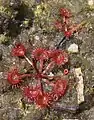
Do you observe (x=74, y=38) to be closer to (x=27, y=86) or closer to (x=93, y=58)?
(x=93, y=58)

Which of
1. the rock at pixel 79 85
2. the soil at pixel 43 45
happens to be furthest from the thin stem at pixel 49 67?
the rock at pixel 79 85

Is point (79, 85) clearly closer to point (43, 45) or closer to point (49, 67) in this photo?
point (49, 67)

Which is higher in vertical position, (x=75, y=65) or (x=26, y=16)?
(x=26, y=16)

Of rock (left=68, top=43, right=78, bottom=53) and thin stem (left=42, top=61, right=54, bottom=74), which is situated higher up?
rock (left=68, top=43, right=78, bottom=53)

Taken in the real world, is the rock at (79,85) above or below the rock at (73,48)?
below

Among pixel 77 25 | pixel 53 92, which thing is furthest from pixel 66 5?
pixel 53 92

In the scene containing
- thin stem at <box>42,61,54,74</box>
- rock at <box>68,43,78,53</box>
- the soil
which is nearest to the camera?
the soil

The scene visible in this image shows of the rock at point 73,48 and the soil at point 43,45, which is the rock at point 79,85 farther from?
the rock at point 73,48

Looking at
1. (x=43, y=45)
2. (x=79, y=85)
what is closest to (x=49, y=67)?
(x=43, y=45)

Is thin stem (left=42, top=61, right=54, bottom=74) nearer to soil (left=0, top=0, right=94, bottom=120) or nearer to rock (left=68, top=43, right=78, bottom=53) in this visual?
soil (left=0, top=0, right=94, bottom=120)

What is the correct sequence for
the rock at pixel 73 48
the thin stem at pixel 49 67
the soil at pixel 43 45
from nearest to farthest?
the soil at pixel 43 45
the thin stem at pixel 49 67
the rock at pixel 73 48

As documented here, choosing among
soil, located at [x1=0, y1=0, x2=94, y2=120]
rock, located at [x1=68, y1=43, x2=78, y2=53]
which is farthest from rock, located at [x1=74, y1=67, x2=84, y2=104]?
rock, located at [x1=68, y1=43, x2=78, y2=53]
